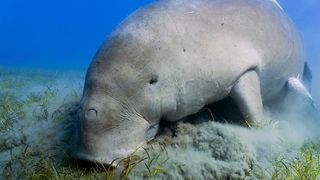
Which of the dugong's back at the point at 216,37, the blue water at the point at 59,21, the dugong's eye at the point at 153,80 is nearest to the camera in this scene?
the dugong's eye at the point at 153,80

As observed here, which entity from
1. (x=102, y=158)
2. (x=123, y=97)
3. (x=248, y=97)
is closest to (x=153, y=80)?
(x=123, y=97)

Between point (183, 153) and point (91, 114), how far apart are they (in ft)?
3.93

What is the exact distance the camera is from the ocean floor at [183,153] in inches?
142

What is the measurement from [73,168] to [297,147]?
2.96 meters

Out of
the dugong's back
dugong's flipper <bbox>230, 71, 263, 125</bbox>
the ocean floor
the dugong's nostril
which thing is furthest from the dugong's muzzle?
dugong's flipper <bbox>230, 71, 263, 125</bbox>

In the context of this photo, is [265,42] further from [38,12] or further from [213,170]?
[38,12]

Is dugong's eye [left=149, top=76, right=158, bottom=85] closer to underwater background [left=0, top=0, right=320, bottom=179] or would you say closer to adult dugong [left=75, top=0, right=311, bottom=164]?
adult dugong [left=75, top=0, right=311, bottom=164]

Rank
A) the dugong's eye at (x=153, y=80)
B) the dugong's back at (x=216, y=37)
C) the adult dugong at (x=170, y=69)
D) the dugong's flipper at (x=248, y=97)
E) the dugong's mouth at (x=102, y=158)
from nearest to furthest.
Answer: the dugong's mouth at (x=102, y=158), the adult dugong at (x=170, y=69), the dugong's eye at (x=153, y=80), the dugong's back at (x=216, y=37), the dugong's flipper at (x=248, y=97)

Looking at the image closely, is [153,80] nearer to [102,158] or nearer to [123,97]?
[123,97]

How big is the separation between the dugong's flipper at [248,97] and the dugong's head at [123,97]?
1.09m

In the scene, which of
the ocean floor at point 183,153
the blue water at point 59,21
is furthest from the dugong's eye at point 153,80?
the blue water at point 59,21

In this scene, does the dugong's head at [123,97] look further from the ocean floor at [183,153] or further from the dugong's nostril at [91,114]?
the ocean floor at [183,153]

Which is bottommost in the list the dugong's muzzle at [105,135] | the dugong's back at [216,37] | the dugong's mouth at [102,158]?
the dugong's mouth at [102,158]

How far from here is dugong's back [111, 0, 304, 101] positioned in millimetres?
4262
